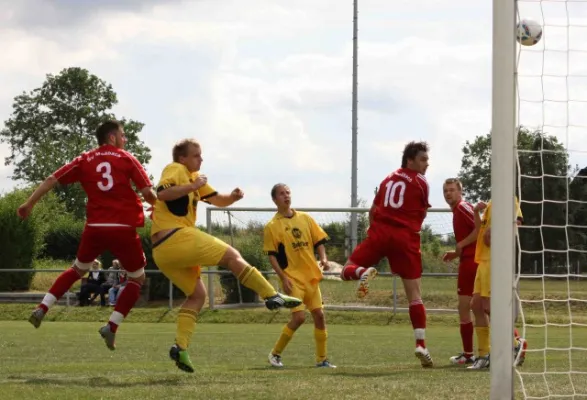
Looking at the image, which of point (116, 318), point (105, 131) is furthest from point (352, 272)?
point (105, 131)

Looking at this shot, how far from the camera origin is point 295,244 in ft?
39.1

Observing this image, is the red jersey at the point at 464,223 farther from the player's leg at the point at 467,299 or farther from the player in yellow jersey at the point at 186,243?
the player in yellow jersey at the point at 186,243

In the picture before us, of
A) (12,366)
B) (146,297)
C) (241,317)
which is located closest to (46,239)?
(146,297)

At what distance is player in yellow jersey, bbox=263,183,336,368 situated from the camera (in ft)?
38.4

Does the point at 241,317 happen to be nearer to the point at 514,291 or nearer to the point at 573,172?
the point at 573,172

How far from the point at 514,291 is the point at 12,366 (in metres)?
5.80

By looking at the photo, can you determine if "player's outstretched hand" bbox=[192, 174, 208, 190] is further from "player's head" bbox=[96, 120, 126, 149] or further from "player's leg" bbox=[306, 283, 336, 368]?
Result: "player's leg" bbox=[306, 283, 336, 368]

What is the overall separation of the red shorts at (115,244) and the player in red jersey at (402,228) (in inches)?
83.6

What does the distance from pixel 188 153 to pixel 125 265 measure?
1.41 metres

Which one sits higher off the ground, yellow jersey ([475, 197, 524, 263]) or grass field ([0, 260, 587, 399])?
yellow jersey ([475, 197, 524, 263])

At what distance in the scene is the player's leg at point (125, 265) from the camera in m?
9.77

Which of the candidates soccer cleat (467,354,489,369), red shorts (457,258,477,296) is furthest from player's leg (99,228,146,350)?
red shorts (457,258,477,296)

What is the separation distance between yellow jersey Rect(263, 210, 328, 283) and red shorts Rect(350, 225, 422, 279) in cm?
97

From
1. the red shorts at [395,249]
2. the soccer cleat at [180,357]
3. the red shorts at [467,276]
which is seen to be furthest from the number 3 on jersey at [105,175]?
the red shorts at [467,276]
